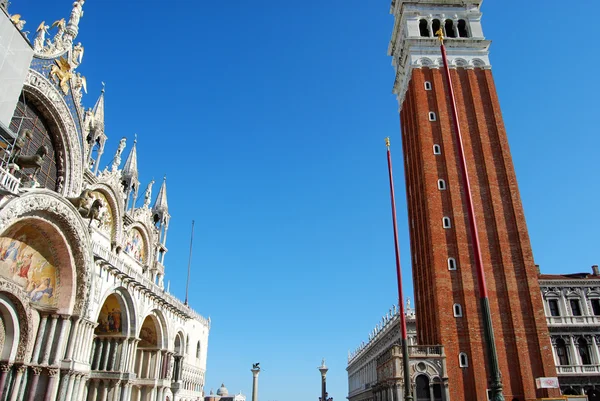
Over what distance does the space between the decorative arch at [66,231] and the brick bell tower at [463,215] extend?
21101mm

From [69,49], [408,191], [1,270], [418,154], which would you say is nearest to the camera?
[1,270]

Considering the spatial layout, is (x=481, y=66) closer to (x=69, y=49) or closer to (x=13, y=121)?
(x=69, y=49)

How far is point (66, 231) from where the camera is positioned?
74.4 ft

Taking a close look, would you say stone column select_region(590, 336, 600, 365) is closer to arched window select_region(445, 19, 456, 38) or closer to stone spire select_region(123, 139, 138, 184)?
arched window select_region(445, 19, 456, 38)

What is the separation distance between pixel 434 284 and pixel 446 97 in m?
15.6

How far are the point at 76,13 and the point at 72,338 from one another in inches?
703

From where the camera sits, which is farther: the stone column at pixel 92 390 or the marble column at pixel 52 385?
the stone column at pixel 92 390

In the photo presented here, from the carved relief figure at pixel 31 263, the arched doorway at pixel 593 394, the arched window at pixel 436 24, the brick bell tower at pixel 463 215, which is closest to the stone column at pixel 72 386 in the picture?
the carved relief figure at pixel 31 263

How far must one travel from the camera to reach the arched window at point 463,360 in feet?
100

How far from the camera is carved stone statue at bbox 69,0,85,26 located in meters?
27.8

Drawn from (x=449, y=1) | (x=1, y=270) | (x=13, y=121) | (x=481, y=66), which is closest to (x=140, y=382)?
(x=1, y=270)

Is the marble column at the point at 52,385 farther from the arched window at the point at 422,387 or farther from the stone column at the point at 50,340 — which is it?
the arched window at the point at 422,387

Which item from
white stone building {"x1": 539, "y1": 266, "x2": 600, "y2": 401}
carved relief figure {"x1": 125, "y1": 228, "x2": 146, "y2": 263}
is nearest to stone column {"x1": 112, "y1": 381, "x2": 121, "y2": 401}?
carved relief figure {"x1": 125, "y1": 228, "x2": 146, "y2": 263}

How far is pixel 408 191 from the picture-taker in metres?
41.7
